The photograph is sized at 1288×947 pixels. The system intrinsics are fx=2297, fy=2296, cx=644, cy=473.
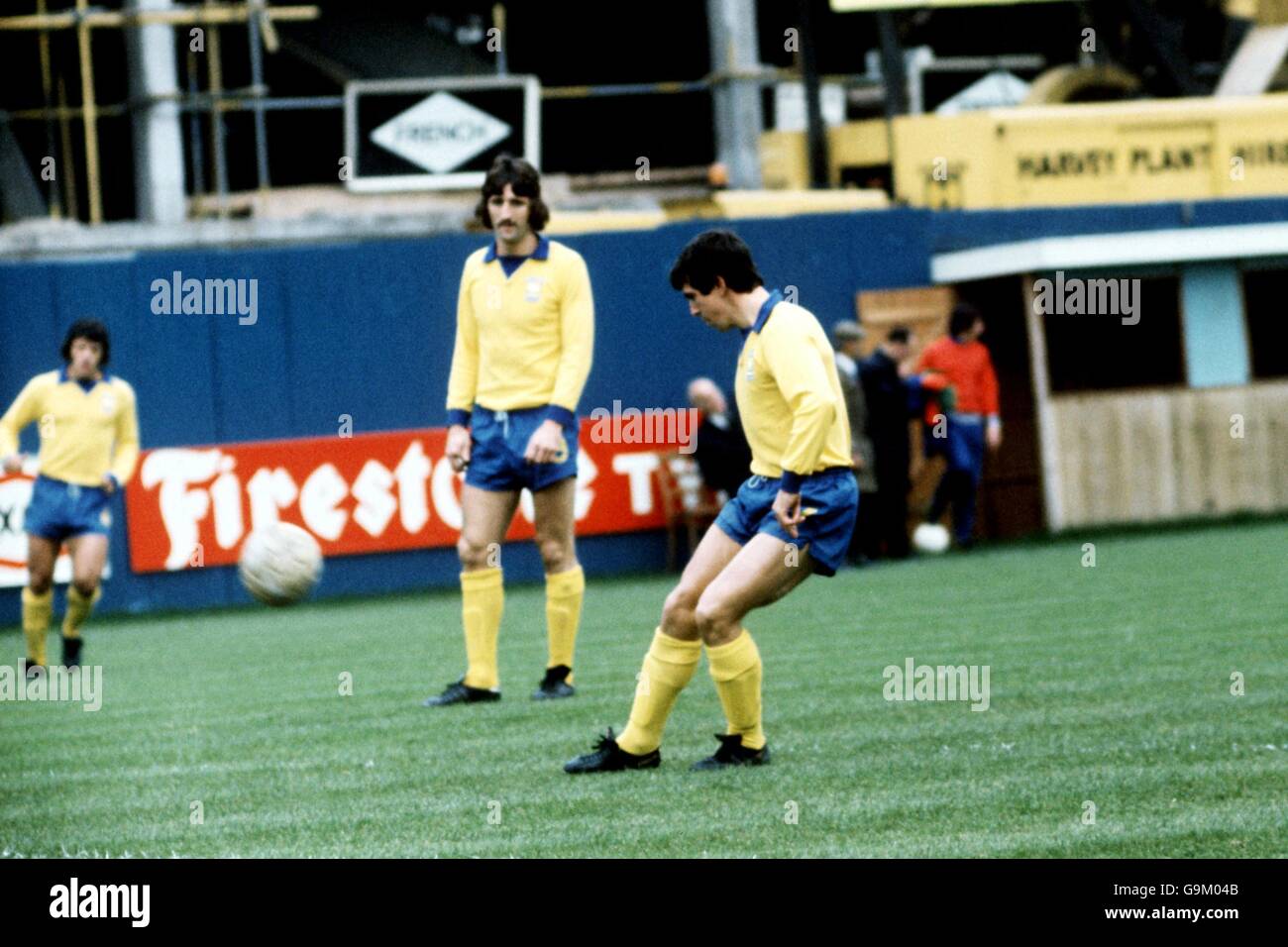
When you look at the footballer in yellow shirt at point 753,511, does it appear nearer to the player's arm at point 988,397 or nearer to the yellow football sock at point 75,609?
the yellow football sock at point 75,609

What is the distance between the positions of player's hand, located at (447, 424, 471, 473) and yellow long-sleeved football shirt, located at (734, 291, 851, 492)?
2399 millimetres

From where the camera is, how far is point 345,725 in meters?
9.90

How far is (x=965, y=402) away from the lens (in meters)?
20.1

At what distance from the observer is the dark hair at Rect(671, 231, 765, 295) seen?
25.1 feet

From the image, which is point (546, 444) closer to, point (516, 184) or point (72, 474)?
point (516, 184)

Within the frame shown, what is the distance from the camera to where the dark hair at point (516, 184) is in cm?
988

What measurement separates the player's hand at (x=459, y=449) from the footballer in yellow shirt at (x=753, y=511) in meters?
2.29

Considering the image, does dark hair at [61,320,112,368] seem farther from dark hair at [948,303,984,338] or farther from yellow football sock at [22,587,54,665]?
dark hair at [948,303,984,338]

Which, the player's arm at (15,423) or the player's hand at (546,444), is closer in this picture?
the player's hand at (546,444)

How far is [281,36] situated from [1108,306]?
34.0 ft

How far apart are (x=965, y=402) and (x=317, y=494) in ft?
18.7

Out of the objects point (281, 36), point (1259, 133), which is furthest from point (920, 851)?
point (281, 36)

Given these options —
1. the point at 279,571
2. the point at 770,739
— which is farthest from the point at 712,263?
the point at 279,571

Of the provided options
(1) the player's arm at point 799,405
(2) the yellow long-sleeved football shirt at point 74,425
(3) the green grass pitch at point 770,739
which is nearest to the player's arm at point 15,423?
(2) the yellow long-sleeved football shirt at point 74,425
